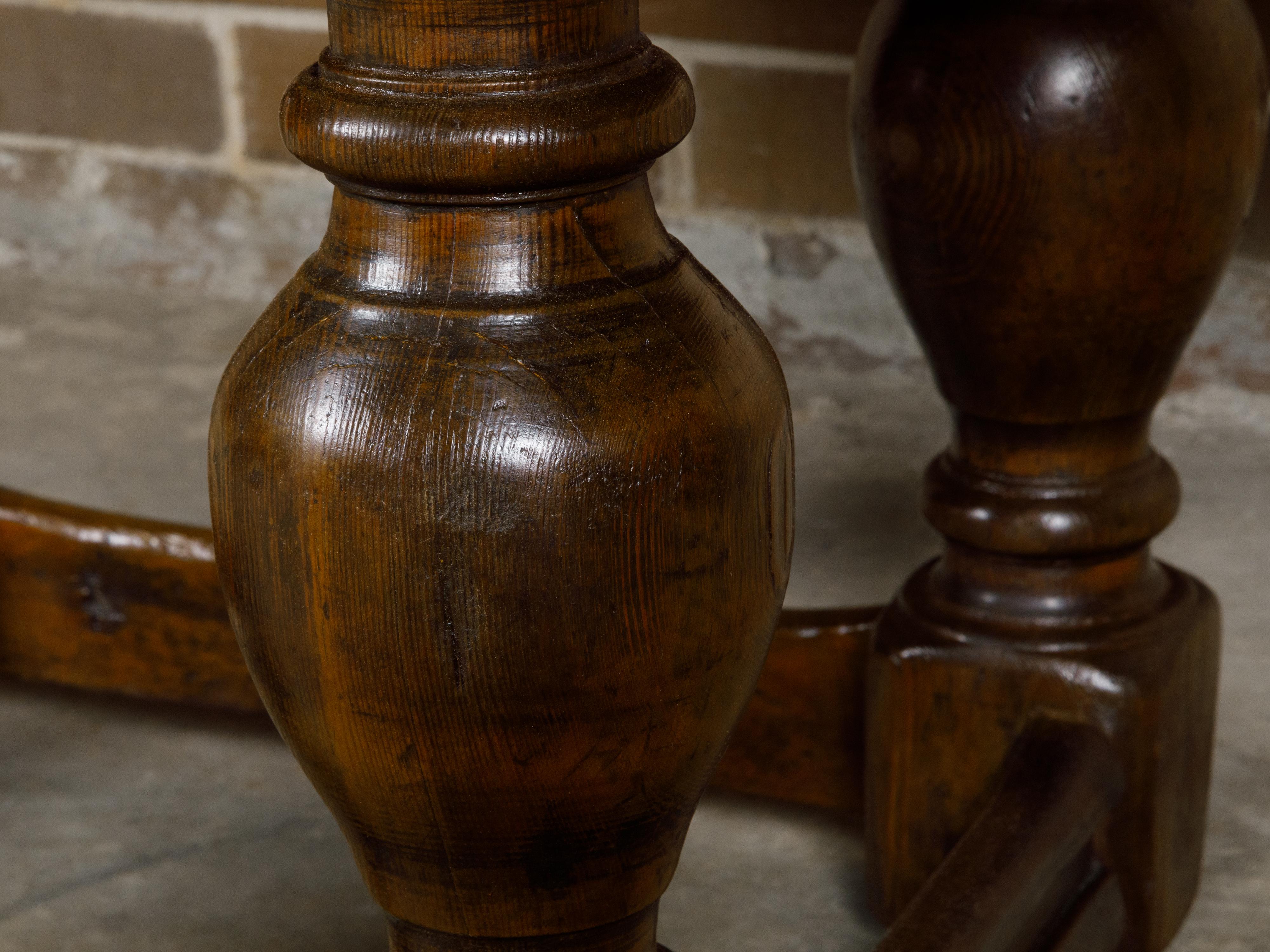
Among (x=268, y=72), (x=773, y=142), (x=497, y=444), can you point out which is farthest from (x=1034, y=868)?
(x=268, y=72)

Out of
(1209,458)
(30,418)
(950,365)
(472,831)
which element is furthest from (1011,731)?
(30,418)

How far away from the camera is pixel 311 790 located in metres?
1.05

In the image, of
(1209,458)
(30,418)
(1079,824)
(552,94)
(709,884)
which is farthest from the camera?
(30,418)

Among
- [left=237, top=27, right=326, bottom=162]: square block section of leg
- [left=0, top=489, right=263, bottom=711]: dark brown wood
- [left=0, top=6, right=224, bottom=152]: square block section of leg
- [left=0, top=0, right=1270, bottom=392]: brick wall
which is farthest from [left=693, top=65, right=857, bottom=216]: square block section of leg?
[left=0, top=489, right=263, bottom=711]: dark brown wood

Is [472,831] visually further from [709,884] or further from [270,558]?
[709,884]

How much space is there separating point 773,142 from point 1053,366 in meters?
1.04

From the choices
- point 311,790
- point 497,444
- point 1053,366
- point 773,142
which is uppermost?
point 497,444

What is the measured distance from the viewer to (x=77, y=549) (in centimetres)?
104

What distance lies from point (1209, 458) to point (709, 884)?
0.78m

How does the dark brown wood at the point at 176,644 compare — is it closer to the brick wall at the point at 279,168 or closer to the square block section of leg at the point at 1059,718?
the square block section of leg at the point at 1059,718

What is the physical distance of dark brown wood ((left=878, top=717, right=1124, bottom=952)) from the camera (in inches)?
27.8

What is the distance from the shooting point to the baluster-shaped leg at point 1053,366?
745 mm

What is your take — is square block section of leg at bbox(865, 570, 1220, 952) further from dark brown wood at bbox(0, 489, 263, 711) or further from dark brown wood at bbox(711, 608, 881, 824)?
dark brown wood at bbox(0, 489, 263, 711)

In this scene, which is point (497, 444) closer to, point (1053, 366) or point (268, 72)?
point (1053, 366)
